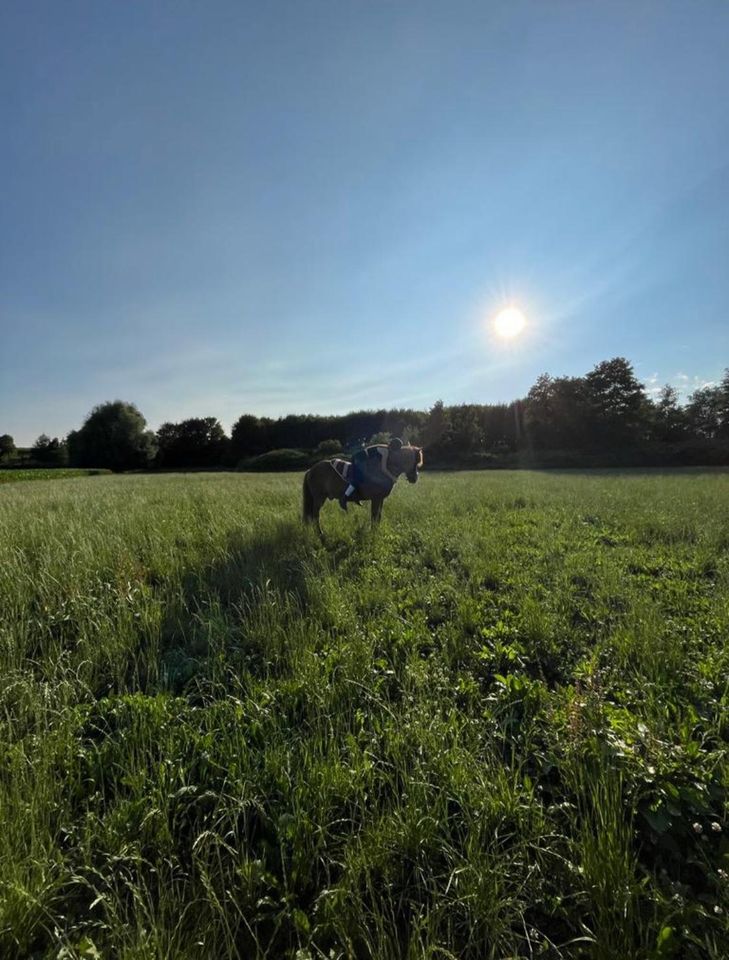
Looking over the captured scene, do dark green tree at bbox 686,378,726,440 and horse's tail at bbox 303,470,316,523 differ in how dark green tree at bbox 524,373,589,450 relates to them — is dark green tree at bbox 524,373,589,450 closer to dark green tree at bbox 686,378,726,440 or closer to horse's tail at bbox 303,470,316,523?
dark green tree at bbox 686,378,726,440

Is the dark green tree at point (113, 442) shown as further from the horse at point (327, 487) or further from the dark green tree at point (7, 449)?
the horse at point (327, 487)

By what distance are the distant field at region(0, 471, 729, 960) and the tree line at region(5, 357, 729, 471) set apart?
3756 centimetres

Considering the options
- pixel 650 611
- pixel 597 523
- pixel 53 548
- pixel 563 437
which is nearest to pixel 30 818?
pixel 53 548

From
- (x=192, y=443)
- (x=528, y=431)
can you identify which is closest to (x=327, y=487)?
(x=528, y=431)

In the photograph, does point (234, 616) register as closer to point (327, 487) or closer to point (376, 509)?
point (327, 487)

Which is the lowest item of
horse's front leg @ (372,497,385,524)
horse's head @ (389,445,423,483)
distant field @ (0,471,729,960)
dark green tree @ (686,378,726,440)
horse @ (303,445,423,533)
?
distant field @ (0,471,729,960)

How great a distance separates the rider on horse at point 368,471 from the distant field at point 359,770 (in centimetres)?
330

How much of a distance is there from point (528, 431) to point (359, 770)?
57386 mm

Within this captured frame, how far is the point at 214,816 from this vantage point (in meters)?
1.88

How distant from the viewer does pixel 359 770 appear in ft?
6.77

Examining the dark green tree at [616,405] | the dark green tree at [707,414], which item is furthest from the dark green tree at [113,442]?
the dark green tree at [707,414]

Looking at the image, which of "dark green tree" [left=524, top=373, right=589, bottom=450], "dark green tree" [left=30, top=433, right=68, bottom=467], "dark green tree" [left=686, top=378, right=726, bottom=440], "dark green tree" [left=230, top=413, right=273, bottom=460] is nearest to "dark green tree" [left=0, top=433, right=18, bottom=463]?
"dark green tree" [left=30, top=433, right=68, bottom=467]

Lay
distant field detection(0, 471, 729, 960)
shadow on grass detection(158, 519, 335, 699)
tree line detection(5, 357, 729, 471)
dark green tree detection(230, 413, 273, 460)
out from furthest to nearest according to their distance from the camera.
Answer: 1. dark green tree detection(230, 413, 273, 460)
2. tree line detection(5, 357, 729, 471)
3. shadow on grass detection(158, 519, 335, 699)
4. distant field detection(0, 471, 729, 960)

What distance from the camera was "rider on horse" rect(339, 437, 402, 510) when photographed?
7719mm
